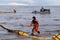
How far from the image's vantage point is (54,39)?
20.1 meters

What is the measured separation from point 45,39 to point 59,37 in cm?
480

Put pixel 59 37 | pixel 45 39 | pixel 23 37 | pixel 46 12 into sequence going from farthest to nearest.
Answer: pixel 46 12, pixel 23 37, pixel 45 39, pixel 59 37

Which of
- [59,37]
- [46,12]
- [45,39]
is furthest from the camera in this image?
[46,12]

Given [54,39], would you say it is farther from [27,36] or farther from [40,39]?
[27,36]

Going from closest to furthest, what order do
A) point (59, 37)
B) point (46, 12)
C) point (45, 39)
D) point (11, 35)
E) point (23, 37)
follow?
point (59, 37) → point (45, 39) → point (23, 37) → point (11, 35) → point (46, 12)

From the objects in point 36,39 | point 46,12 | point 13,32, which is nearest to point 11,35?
point 13,32

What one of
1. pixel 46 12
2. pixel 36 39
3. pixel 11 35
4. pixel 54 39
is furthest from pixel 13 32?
pixel 46 12

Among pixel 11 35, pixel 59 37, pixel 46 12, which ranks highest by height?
pixel 59 37

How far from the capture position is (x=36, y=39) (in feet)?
79.5

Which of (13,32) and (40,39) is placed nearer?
(40,39)

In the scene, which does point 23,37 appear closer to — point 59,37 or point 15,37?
point 15,37

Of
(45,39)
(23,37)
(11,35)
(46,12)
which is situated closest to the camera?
(45,39)

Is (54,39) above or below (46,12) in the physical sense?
above

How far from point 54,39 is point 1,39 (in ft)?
24.2
